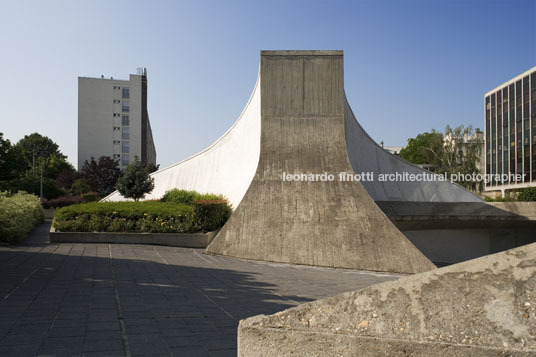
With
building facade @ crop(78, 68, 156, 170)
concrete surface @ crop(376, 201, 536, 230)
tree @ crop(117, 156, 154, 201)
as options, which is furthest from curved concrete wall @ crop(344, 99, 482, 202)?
building facade @ crop(78, 68, 156, 170)

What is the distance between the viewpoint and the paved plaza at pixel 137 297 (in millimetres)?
3434

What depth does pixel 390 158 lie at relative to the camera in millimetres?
17578

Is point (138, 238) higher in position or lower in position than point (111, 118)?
lower

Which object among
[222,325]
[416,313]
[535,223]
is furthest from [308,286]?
[535,223]

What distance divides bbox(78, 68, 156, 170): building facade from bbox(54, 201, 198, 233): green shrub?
4235 centimetres

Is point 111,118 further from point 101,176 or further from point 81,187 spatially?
point 81,187

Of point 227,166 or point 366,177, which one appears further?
point 227,166

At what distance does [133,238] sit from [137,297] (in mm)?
A: 6835

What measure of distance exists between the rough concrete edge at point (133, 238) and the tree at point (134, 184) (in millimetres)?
6669

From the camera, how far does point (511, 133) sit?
43.5 meters

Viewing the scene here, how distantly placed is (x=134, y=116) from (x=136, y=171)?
3718cm

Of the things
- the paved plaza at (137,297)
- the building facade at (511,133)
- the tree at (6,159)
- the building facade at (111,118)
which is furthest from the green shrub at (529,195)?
the building facade at (111,118)

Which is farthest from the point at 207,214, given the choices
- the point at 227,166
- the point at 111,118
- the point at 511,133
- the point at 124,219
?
the point at 111,118

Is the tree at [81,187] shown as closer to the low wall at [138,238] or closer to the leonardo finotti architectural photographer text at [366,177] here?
the low wall at [138,238]
